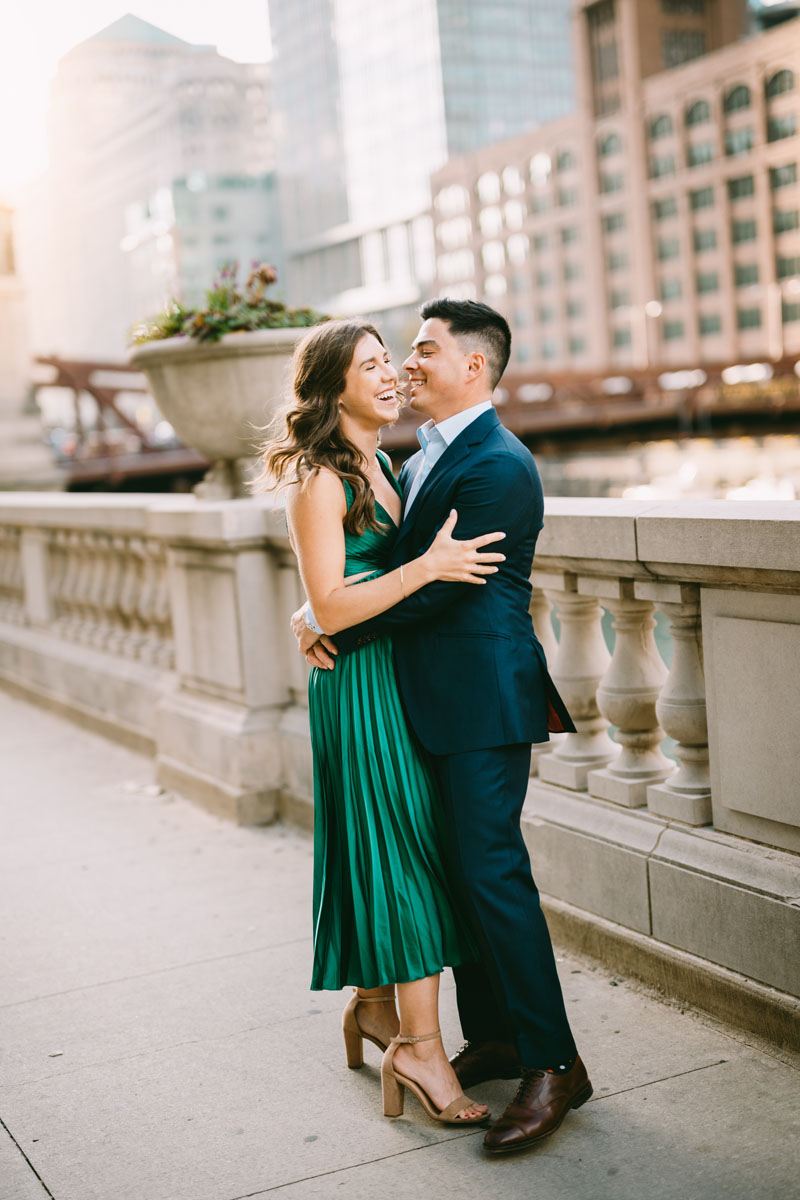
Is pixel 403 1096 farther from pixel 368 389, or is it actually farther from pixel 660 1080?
pixel 368 389

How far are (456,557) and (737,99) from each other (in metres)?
102

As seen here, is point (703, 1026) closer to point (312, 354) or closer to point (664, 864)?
point (664, 864)

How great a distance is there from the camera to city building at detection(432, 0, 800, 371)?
92375 mm

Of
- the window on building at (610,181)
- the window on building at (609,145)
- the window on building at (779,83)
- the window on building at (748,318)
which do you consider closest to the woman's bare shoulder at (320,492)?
the window on building at (748,318)

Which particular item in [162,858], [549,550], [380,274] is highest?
[380,274]

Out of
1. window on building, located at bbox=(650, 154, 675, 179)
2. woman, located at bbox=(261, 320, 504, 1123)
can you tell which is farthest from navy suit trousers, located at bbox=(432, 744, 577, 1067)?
window on building, located at bbox=(650, 154, 675, 179)

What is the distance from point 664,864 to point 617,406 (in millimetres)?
47950

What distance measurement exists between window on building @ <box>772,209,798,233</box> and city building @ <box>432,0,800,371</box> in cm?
16

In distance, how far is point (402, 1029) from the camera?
301 centimetres

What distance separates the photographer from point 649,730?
381 cm

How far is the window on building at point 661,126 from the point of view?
331 feet

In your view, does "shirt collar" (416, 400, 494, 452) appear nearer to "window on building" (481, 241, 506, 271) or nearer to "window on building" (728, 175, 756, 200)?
"window on building" (728, 175, 756, 200)

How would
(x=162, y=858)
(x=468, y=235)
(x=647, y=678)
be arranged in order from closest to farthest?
(x=647, y=678) → (x=162, y=858) → (x=468, y=235)

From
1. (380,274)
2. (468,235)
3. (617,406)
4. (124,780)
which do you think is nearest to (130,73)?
(380,274)
